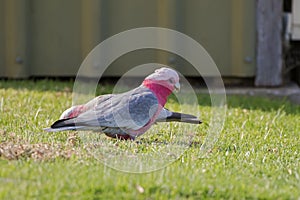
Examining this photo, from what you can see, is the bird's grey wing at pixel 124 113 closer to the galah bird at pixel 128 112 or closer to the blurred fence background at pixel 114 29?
the galah bird at pixel 128 112

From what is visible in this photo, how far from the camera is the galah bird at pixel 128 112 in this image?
4.34 meters

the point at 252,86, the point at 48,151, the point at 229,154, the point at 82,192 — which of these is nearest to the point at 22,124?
the point at 48,151

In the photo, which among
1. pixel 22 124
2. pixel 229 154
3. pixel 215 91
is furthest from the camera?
pixel 215 91

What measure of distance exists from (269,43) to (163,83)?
3.37m

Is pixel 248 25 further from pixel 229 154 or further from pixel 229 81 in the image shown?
pixel 229 154

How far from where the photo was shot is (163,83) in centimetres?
447

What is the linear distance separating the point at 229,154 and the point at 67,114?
3.45 ft

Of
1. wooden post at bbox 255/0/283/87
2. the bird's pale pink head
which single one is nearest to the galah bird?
the bird's pale pink head

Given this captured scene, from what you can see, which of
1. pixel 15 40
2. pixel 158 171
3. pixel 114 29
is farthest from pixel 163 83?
pixel 15 40

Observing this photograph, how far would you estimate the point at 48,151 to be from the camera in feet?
13.1

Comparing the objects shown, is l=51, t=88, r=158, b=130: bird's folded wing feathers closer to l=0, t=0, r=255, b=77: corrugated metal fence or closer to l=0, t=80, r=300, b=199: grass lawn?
l=0, t=80, r=300, b=199: grass lawn

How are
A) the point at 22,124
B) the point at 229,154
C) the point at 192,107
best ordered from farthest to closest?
the point at 192,107, the point at 22,124, the point at 229,154

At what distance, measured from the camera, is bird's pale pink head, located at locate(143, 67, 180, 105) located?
445 centimetres

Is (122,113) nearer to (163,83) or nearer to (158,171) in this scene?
(163,83)
